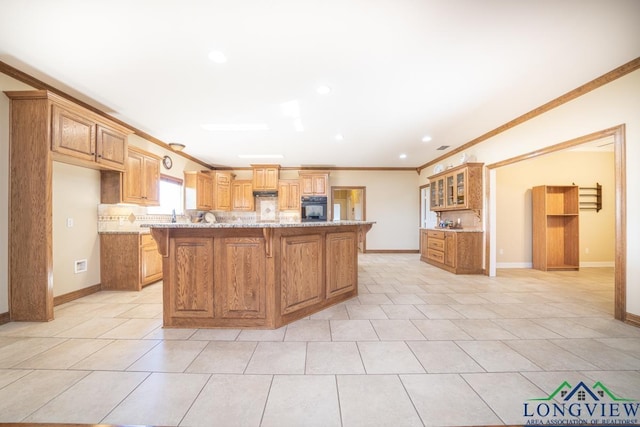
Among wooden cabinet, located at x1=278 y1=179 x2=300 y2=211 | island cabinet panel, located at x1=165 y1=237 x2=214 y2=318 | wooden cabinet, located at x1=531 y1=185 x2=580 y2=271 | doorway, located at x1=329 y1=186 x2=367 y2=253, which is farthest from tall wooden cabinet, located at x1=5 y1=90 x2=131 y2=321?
wooden cabinet, located at x1=531 y1=185 x2=580 y2=271

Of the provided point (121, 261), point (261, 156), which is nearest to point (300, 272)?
point (121, 261)

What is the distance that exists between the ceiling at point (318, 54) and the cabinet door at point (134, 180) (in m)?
0.62

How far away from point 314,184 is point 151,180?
12.8 feet

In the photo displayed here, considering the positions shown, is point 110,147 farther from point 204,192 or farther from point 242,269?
point 204,192

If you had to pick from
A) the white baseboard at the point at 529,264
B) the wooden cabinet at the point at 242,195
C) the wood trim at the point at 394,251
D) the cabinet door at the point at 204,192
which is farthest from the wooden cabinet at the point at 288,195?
the white baseboard at the point at 529,264

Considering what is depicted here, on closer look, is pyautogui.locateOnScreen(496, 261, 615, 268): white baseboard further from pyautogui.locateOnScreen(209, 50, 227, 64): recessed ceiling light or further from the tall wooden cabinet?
the tall wooden cabinet

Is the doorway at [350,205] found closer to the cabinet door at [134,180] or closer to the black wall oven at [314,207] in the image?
the black wall oven at [314,207]

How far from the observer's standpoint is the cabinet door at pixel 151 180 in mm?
4449

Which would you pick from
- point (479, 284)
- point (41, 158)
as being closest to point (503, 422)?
point (479, 284)

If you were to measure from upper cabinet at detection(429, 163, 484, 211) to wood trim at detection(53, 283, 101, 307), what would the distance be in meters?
6.68

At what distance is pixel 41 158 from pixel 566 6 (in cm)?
498

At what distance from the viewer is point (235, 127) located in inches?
172

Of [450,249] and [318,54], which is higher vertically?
[318,54]

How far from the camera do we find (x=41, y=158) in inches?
106
